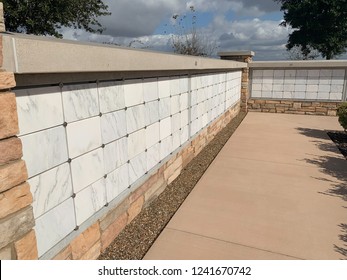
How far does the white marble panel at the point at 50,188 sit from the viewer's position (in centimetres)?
263

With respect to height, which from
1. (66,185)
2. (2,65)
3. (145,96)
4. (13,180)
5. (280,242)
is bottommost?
(280,242)

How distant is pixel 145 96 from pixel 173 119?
53.9 inches

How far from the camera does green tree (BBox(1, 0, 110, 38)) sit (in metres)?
13.5

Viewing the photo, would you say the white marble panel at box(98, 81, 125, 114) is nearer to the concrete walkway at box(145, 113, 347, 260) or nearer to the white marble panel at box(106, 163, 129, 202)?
the white marble panel at box(106, 163, 129, 202)

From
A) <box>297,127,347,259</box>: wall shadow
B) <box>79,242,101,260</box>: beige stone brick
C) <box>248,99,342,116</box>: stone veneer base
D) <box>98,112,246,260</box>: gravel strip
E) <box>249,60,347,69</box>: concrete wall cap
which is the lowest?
<box>98,112,246,260</box>: gravel strip

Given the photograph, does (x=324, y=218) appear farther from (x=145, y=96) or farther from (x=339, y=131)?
(x=339, y=131)

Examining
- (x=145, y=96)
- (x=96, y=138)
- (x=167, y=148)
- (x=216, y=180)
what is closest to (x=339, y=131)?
(x=216, y=180)

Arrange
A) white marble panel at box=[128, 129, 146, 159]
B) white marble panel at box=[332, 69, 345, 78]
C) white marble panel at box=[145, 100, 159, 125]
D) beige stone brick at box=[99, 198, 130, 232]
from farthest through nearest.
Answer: white marble panel at box=[332, 69, 345, 78] < white marble panel at box=[145, 100, 159, 125] < white marble panel at box=[128, 129, 146, 159] < beige stone brick at box=[99, 198, 130, 232]

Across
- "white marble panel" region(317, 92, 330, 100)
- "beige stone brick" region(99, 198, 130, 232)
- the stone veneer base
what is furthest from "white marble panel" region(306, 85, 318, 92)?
"beige stone brick" region(99, 198, 130, 232)

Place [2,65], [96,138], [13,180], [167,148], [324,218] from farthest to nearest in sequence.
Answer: [167,148]
[324,218]
[96,138]
[13,180]
[2,65]

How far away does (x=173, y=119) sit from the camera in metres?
5.75

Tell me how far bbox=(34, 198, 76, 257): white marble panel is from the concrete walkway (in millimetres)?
1073

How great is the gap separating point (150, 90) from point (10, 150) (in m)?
2.77

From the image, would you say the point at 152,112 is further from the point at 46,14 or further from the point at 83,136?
the point at 46,14
